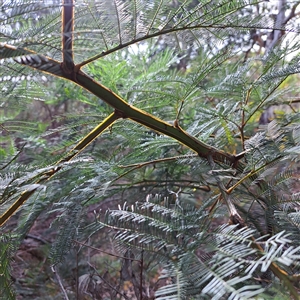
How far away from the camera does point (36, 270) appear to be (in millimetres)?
1409

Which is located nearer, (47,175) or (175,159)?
(47,175)

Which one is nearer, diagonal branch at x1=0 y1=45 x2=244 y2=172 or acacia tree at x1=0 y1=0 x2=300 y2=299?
acacia tree at x1=0 y1=0 x2=300 y2=299

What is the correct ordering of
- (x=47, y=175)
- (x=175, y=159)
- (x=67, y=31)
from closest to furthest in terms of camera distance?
(x=67, y=31), (x=47, y=175), (x=175, y=159)

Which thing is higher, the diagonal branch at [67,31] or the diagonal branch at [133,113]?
the diagonal branch at [67,31]

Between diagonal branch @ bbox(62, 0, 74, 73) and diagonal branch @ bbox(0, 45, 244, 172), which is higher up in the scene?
diagonal branch @ bbox(62, 0, 74, 73)

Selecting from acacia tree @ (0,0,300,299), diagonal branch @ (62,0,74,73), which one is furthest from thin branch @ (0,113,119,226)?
diagonal branch @ (62,0,74,73)

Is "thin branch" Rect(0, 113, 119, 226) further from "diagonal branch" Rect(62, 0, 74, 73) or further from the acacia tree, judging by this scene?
"diagonal branch" Rect(62, 0, 74, 73)

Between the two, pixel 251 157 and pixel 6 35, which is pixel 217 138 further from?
pixel 6 35

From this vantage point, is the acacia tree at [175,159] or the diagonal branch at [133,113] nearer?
the acacia tree at [175,159]

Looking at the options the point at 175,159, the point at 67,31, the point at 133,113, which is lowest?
the point at 175,159

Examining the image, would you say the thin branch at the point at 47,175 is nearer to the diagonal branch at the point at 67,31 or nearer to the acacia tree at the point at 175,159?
the acacia tree at the point at 175,159

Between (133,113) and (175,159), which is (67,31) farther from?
(175,159)

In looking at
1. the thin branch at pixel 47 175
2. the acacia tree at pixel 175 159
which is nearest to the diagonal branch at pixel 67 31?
the acacia tree at pixel 175 159

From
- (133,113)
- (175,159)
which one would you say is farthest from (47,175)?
(175,159)
